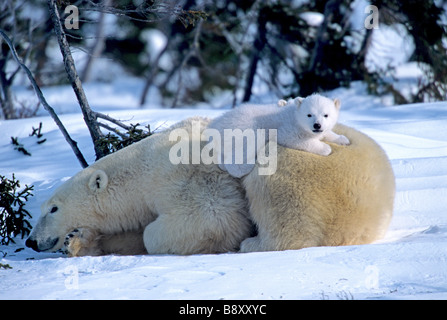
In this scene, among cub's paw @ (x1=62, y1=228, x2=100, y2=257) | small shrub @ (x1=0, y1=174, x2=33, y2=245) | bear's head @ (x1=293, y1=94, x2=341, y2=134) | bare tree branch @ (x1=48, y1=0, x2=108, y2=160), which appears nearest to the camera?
bear's head @ (x1=293, y1=94, x2=341, y2=134)

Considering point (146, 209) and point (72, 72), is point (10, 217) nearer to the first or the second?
point (146, 209)

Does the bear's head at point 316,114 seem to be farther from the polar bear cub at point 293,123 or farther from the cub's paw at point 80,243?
the cub's paw at point 80,243

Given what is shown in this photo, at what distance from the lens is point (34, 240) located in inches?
196

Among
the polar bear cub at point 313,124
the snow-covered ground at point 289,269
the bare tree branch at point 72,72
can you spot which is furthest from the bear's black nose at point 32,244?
the polar bear cub at point 313,124

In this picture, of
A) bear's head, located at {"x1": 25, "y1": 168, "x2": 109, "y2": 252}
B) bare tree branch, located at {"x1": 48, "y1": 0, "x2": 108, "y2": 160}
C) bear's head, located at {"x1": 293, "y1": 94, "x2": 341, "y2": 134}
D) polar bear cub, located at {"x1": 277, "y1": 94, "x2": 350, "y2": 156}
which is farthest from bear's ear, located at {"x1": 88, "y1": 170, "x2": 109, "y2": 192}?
bear's head, located at {"x1": 293, "y1": 94, "x2": 341, "y2": 134}

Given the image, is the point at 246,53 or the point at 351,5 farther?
the point at 246,53

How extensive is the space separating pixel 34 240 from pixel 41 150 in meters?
2.45

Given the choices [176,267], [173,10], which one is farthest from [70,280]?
[173,10]

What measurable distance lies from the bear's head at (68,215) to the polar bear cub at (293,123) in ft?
3.59

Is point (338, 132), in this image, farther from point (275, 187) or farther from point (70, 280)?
point (70, 280)

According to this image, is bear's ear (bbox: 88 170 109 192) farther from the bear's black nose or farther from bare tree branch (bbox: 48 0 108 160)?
bare tree branch (bbox: 48 0 108 160)

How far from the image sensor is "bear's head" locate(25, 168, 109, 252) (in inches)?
196

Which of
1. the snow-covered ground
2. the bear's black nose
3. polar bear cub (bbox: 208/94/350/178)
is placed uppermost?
polar bear cub (bbox: 208/94/350/178)

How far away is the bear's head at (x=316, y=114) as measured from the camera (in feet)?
13.8
